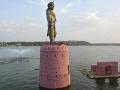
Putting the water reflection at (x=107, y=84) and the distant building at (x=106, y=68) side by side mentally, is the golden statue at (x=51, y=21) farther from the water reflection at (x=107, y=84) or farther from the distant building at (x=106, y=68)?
the distant building at (x=106, y=68)

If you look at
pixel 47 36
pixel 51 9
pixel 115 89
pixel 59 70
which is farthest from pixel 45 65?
pixel 115 89

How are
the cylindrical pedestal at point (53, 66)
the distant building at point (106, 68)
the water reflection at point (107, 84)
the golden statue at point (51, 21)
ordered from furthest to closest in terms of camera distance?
the distant building at point (106, 68) → the water reflection at point (107, 84) → the golden statue at point (51, 21) → the cylindrical pedestal at point (53, 66)

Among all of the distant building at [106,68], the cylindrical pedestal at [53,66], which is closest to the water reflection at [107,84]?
the distant building at [106,68]

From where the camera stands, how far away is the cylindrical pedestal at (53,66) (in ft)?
113

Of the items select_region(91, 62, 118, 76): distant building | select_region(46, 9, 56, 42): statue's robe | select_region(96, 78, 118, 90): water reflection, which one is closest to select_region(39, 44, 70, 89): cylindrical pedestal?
select_region(46, 9, 56, 42): statue's robe

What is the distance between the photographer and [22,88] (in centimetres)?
3703

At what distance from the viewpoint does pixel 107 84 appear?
40.8 metres

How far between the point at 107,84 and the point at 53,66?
40.6 feet

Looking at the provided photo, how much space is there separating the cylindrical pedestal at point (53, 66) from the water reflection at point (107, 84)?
760cm

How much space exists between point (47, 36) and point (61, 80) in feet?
25.9

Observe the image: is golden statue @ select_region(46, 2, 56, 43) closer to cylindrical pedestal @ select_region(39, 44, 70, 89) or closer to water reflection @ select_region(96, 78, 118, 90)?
cylindrical pedestal @ select_region(39, 44, 70, 89)

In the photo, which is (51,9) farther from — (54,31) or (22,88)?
(22,88)

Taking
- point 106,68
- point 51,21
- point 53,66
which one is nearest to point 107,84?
point 106,68

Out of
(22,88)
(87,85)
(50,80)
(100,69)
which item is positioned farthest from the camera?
(100,69)
